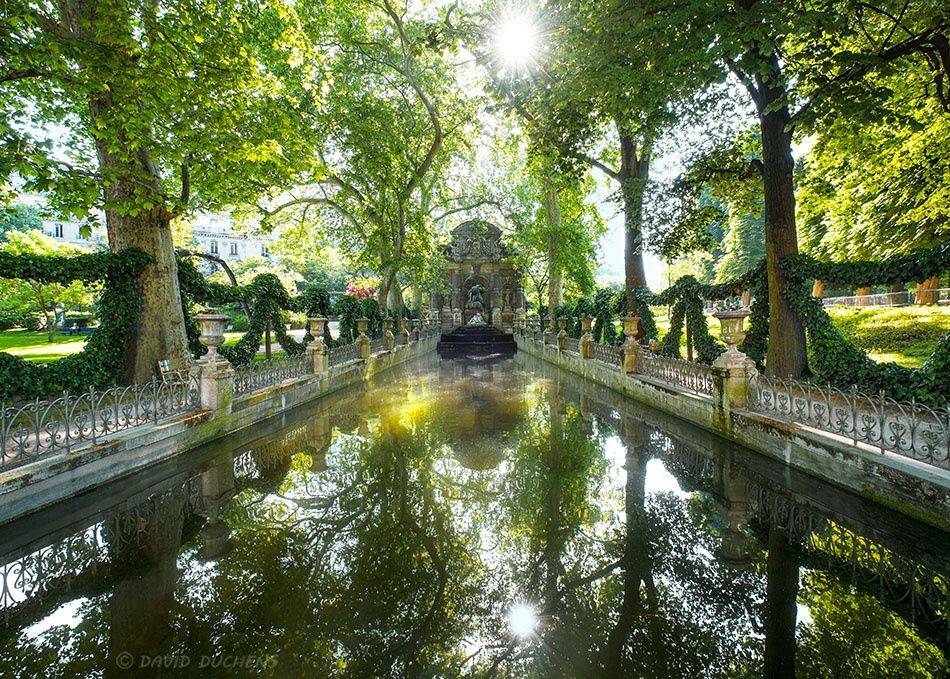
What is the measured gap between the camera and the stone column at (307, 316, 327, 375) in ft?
44.9

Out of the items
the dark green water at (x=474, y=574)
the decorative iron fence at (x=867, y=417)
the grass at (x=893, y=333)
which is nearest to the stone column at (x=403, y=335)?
the grass at (x=893, y=333)

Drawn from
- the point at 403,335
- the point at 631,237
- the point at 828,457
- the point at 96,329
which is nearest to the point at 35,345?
the point at 403,335

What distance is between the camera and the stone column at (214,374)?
8.61m

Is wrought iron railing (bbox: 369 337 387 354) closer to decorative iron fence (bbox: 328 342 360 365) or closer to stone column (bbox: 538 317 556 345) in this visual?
decorative iron fence (bbox: 328 342 360 365)

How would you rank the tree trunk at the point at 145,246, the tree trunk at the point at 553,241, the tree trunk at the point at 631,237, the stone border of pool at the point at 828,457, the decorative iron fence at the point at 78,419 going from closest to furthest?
the stone border of pool at the point at 828,457
the decorative iron fence at the point at 78,419
the tree trunk at the point at 145,246
the tree trunk at the point at 631,237
the tree trunk at the point at 553,241

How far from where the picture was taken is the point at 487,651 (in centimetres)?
314

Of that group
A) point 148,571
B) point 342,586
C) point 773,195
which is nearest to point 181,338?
point 148,571

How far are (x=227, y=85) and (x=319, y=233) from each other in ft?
53.6

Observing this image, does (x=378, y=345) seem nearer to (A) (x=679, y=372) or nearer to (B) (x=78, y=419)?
(A) (x=679, y=372)

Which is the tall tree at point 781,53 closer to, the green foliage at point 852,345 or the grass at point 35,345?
the green foliage at point 852,345

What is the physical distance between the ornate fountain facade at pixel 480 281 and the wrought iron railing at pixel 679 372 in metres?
31.7

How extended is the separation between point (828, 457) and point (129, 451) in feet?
33.0

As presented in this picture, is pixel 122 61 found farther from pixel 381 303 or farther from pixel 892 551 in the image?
pixel 381 303

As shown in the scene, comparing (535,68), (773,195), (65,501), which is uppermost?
(535,68)
